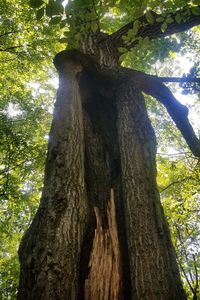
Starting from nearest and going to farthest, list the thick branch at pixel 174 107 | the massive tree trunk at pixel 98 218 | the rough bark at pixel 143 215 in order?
the massive tree trunk at pixel 98 218 < the rough bark at pixel 143 215 < the thick branch at pixel 174 107

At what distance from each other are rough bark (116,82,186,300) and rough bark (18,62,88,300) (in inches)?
21.4

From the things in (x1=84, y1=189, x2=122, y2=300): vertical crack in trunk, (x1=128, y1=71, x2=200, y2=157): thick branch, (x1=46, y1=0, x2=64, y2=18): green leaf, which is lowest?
(x1=84, y1=189, x2=122, y2=300): vertical crack in trunk

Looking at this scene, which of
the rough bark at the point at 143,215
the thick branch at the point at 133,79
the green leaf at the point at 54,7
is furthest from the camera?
the thick branch at the point at 133,79

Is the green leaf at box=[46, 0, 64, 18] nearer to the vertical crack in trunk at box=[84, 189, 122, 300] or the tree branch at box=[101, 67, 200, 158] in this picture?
the vertical crack in trunk at box=[84, 189, 122, 300]

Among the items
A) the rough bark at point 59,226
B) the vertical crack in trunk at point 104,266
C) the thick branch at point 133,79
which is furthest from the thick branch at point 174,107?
the vertical crack in trunk at point 104,266

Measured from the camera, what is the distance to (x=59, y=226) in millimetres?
2592

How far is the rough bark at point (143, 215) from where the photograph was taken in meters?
2.51

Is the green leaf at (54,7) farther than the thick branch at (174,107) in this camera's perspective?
No

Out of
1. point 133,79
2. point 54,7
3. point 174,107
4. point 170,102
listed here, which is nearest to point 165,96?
point 170,102

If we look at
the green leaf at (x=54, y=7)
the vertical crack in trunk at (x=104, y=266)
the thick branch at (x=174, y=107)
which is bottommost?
the vertical crack in trunk at (x=104, y=266)

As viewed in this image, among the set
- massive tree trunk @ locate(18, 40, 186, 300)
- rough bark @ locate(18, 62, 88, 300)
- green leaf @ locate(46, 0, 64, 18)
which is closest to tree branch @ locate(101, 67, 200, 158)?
massive tree trunk @ locate(18, 40, 186, 300)

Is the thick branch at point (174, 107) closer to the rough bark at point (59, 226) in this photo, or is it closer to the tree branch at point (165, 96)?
the tree branch at point (165, 96)

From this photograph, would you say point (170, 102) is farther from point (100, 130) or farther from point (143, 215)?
point (143, 215)

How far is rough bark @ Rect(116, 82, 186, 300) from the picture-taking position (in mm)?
2506
